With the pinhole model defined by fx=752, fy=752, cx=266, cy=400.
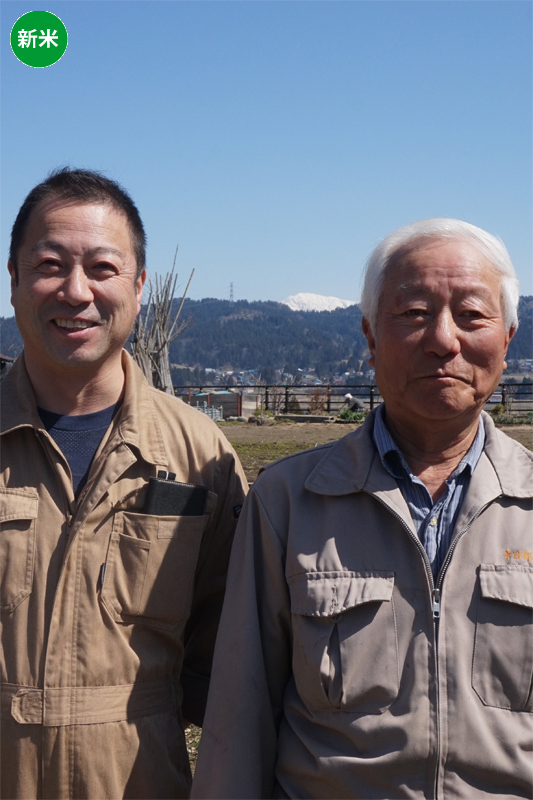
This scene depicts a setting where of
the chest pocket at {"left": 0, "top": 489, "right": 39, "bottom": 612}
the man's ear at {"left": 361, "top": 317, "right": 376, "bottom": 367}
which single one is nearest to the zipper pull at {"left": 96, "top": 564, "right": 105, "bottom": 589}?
the chest pocket at {"left": 0, "top": 489, "right": 39, "bottom": 612}

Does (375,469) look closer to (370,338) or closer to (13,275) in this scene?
(370,338)

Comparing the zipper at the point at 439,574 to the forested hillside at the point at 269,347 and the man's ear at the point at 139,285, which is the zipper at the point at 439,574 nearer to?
the man's ear at the point at 139,285

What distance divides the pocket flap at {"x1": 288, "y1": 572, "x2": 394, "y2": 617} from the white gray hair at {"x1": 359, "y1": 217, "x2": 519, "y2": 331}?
2.25 ft

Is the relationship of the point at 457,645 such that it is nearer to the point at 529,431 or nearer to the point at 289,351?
the point at 529,431

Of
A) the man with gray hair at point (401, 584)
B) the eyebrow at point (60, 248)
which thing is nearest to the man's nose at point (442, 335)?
the man with gray hair at point (401, 584)

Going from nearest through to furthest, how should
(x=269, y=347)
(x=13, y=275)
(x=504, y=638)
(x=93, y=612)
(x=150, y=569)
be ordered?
(x=504, y=638), (x=93, y=612), (x=150, y=569), (x=13, y=275), (x=269, y=347)

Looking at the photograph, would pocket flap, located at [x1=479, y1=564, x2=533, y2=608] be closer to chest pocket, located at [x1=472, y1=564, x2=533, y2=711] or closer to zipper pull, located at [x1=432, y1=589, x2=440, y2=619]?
chest pocket, located at [x1=472, y1=564, x2=533, y2=711]

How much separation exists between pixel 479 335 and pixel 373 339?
31 cm

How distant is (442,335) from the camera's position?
6.18ft

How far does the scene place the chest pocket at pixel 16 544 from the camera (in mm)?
2131

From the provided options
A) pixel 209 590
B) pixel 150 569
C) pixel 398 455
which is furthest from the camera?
pixel 209 590

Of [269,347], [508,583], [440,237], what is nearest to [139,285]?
[440,237]

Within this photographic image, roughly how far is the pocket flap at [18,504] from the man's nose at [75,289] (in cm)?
57

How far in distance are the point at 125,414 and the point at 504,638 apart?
1256 millimetres
